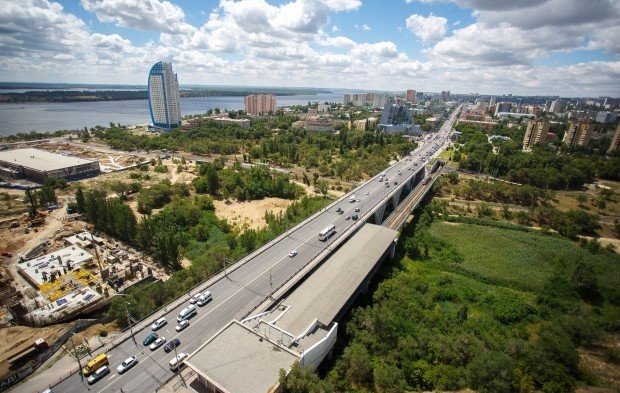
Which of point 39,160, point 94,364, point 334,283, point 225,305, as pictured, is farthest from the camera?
point 39,160

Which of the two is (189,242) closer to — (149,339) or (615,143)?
(149,339)

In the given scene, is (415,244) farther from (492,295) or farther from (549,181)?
(549,181)

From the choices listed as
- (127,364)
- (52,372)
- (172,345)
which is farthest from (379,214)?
(52,372)

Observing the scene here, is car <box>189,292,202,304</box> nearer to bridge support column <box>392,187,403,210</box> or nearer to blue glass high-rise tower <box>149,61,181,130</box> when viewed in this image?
bridge support column <box>392,187,403,210</box>

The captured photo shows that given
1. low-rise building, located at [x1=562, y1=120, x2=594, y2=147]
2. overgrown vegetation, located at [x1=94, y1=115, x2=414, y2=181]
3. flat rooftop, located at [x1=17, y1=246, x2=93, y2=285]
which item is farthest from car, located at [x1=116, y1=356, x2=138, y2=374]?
low-rise building, located at [x1=562, y1=120, x2=594, y2=147]

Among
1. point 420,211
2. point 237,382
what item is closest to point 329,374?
point 237,382

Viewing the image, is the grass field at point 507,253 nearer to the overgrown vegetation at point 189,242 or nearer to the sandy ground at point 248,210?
the overgrown vegetation at point 189,242
